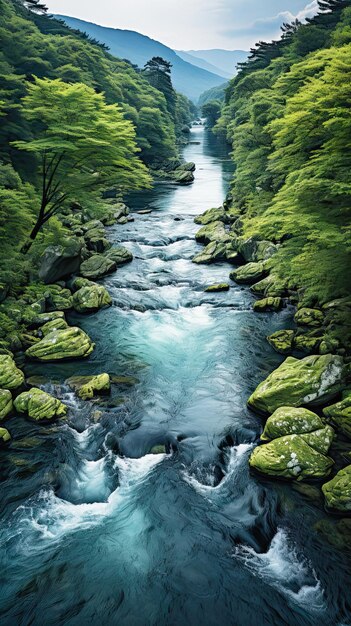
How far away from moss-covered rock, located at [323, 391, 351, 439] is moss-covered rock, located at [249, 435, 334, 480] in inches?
44.9

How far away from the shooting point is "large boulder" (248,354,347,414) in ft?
33.2

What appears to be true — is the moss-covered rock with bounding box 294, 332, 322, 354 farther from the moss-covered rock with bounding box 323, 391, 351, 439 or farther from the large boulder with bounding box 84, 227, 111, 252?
the large boulder with bounding box 84, 227, 111, 252

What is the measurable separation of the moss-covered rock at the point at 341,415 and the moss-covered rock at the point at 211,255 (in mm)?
14003

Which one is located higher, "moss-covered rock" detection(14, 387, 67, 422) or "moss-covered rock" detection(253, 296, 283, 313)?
"moss-covered rock" detection(253, 296, 283, 313)

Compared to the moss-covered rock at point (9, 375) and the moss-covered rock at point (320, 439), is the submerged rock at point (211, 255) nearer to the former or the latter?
the moss-covered rock at point (9, 375)

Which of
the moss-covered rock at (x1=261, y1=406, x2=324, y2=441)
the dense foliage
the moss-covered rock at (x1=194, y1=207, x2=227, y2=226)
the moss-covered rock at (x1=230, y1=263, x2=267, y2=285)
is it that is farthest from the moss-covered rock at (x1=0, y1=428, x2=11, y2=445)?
the moss-covered rock at (x1=194, y1=207, x2=227, y2=226)

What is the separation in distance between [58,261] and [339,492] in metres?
14.3

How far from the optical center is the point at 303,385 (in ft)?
33.6

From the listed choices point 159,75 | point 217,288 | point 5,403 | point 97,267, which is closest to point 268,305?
point 217,288

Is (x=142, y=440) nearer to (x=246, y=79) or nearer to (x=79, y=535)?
(x=79, y=535)

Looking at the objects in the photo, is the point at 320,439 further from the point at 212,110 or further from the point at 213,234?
the point at 212,110

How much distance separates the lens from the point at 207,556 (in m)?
7.19

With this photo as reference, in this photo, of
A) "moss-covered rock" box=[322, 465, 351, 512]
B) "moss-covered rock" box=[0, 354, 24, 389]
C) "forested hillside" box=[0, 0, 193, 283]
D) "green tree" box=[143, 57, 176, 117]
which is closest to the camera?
"moss-covered rock" box=[322, 465, 351, 512]

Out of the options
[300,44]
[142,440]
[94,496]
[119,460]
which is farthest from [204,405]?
[300,44]
